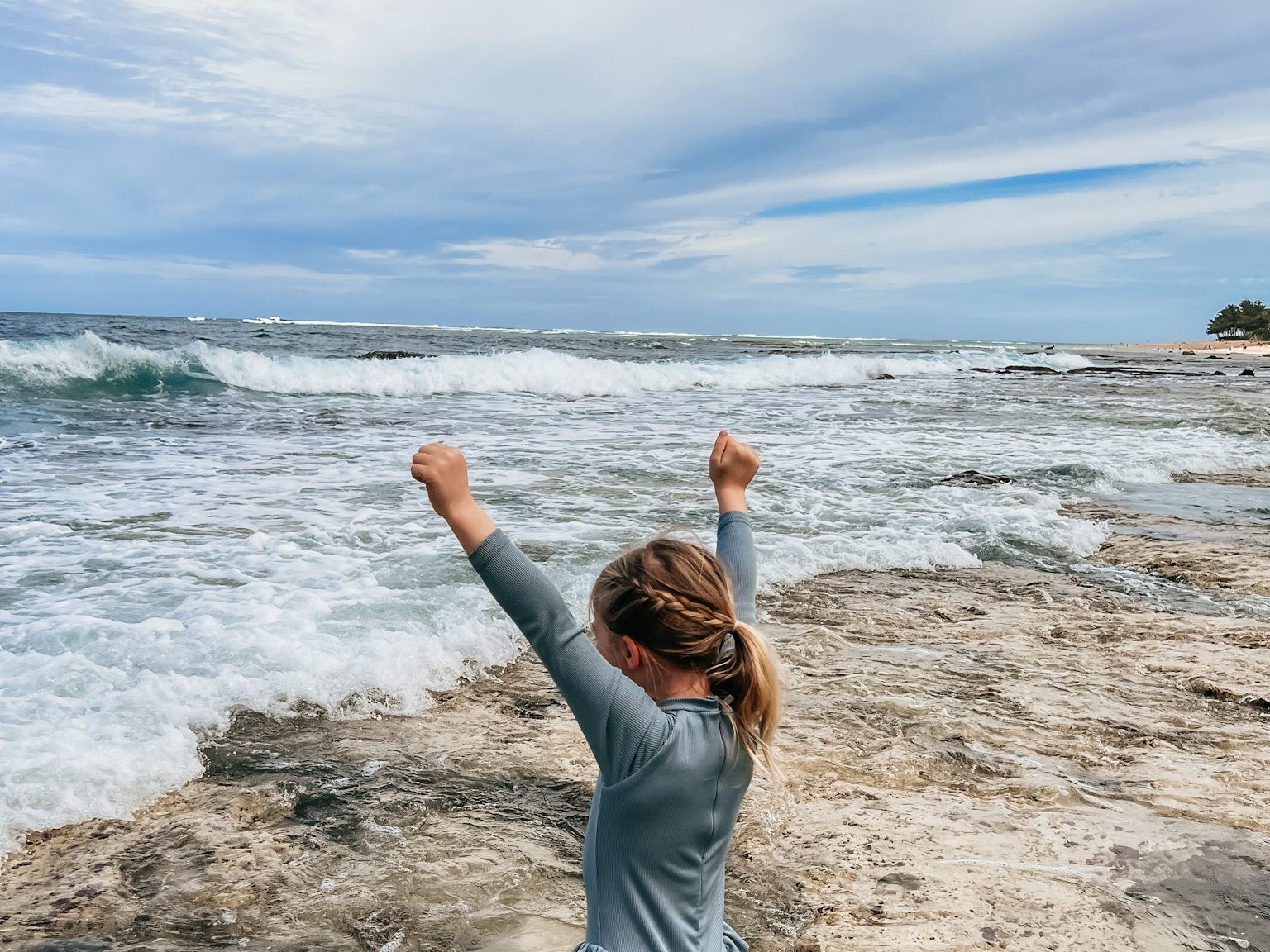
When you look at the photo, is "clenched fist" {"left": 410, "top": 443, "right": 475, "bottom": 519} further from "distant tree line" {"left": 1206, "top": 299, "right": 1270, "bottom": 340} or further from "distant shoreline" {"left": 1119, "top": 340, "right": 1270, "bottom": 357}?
"distant tree line" {"left": 1206, "top": 299, "right": 1270, "bottom": 340}

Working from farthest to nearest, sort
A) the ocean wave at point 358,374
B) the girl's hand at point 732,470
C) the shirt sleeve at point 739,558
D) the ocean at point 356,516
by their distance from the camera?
the ocean wave at point 358,374 → the ocean at point 356,516 → the girl's hand at point 732,470 → the shirt sleeve at point 739,558

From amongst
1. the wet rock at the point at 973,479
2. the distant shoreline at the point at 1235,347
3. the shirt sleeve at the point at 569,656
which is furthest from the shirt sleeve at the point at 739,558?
the distant shoreline at the point at 1235,347

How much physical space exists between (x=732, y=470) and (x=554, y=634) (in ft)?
2.77

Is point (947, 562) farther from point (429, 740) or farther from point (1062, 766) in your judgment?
point (429, 740)

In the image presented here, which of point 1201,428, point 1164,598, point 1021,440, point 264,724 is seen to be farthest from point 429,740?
point 1201,428

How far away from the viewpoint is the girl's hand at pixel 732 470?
7.18ft

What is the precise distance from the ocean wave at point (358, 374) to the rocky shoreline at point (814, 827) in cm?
1747

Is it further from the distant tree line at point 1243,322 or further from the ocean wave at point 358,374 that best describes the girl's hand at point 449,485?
the distant tree line at point 1243,322

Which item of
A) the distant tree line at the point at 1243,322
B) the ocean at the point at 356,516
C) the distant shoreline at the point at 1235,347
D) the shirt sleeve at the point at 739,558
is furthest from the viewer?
the distant tree line at the point at 1243,322

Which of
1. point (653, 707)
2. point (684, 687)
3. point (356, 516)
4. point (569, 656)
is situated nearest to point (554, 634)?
point (569, 656)

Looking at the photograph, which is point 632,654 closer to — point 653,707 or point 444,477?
point 653,707

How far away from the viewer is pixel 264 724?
3650 millimetres

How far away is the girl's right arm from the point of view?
2.01m

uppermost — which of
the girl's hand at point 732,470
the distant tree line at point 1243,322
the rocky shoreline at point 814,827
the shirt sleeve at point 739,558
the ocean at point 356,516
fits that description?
the distant tree line at point 1243,322
